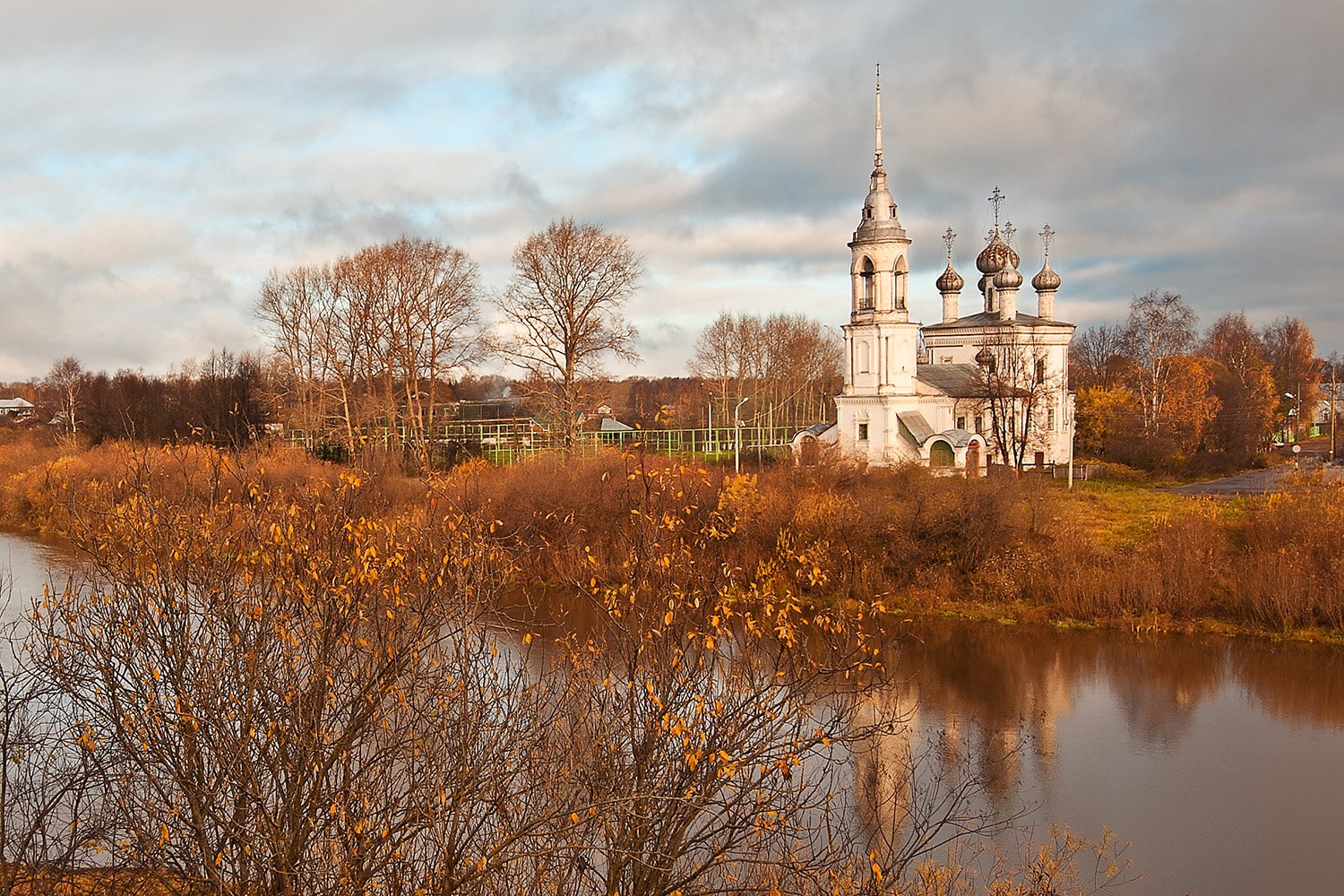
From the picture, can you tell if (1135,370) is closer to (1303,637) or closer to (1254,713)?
(1303,637)

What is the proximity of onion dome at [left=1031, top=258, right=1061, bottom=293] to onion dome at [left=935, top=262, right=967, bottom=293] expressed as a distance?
2961mm

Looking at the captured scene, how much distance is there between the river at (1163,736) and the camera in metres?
10.1

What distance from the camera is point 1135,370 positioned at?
44.8 meters

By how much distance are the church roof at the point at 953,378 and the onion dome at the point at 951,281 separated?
517 centimetres

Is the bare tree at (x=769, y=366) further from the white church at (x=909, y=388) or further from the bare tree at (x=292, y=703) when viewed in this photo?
the bare tree at (x=292, y=703)

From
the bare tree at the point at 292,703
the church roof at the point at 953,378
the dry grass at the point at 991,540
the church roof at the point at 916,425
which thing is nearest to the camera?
the bare tree at the point at 292,703

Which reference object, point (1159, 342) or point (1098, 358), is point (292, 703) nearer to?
point (1159, 342)

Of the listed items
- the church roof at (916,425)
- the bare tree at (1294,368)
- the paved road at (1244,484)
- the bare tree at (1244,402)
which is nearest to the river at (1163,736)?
the paved road at (1244,484)

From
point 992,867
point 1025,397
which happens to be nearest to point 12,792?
point 992,867

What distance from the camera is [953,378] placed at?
39.8m

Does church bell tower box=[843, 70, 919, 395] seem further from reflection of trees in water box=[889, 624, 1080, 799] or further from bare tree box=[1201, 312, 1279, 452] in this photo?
reflection of trees in water box=[889, 624, 1080, 799]

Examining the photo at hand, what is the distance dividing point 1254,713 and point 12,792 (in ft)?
44.8

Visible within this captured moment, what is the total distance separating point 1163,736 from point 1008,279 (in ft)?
104

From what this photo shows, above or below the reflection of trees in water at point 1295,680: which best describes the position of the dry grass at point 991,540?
above
